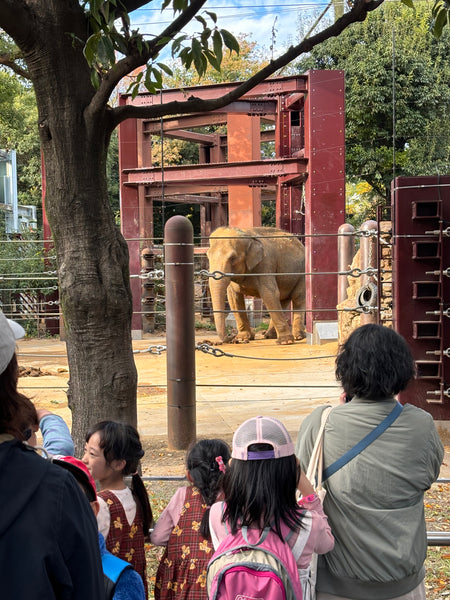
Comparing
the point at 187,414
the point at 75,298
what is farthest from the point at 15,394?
the point at 187,414

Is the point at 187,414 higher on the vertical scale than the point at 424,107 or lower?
lower

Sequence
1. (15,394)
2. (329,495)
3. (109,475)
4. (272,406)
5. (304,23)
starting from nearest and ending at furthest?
(15,394)
(329,495)
(109,475)
(272,406)
(304,23)

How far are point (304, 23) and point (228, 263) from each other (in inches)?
796

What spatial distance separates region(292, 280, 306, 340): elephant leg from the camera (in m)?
16.0

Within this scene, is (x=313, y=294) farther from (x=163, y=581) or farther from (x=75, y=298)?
(x=163, y=581)

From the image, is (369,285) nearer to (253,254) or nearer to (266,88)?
(253,254)

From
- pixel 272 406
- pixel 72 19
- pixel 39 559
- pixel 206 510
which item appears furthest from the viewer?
pixel 272 406

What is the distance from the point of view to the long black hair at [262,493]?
1.93 metres

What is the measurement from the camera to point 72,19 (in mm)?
3807

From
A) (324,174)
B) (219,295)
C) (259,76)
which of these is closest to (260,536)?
(259,76)

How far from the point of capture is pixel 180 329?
225 inches

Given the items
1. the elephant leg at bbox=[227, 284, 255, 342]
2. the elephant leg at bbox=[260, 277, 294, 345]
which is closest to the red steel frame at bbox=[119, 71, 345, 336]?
the elephant leg at bbox=[260, 277, 294, 345]

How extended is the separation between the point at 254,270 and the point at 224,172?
208 cm

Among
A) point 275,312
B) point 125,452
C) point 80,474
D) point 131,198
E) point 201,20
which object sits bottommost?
point 275,312
